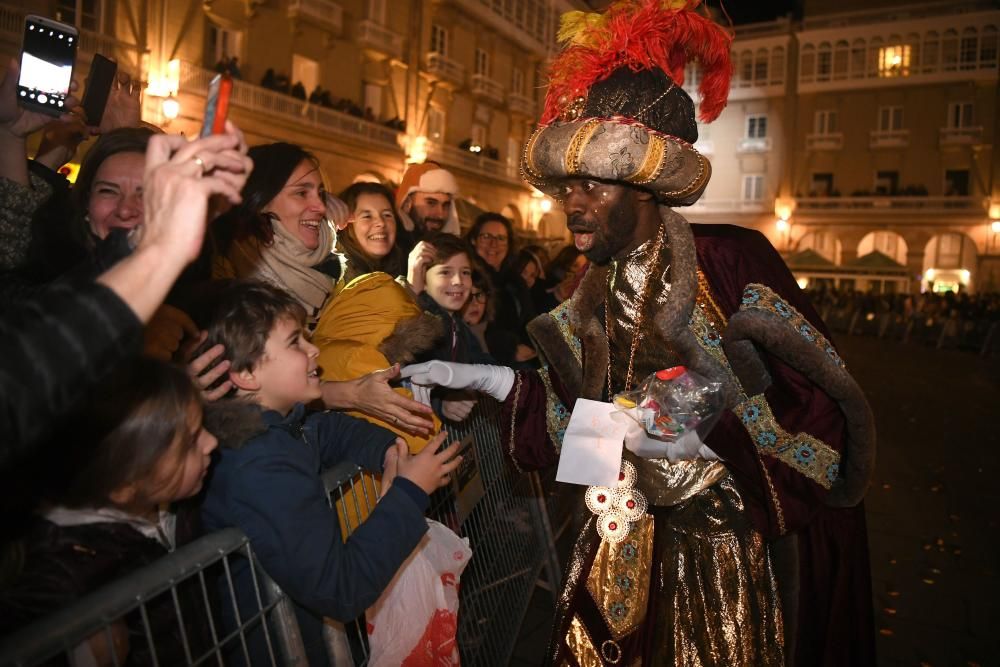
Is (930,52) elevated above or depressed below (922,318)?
above

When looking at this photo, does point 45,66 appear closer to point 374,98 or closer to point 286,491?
point 286,491

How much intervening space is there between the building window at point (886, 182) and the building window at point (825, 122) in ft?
10.5

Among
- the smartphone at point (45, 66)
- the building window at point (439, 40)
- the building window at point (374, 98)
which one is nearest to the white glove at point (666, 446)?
the smartphone at point (45, 66)

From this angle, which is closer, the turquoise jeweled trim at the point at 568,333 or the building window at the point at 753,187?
the turquoise jeweled trim at the point at 568,333

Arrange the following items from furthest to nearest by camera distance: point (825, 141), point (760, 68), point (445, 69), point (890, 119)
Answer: point (760, 68) < point (825, 141) < point (890, 119) < point (445, 69)

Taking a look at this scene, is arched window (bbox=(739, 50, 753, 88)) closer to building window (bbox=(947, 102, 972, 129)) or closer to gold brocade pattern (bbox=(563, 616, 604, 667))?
building window (bbox=(947, 102, 972, 129))

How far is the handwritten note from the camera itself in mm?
2133

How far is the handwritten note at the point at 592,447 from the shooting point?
2133 mm

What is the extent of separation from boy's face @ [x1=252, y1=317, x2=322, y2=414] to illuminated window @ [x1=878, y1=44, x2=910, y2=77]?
38062 mm

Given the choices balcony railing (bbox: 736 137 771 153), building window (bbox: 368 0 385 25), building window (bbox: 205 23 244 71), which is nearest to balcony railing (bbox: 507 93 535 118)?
building window (bbox: 368 0 385 25)

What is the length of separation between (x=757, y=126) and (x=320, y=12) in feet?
83.1

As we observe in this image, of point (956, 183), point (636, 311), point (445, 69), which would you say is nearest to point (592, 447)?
point (636, 311)

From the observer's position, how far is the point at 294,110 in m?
16.8

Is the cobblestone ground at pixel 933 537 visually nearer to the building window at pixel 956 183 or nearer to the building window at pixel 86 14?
the building window at pixel 86 14
